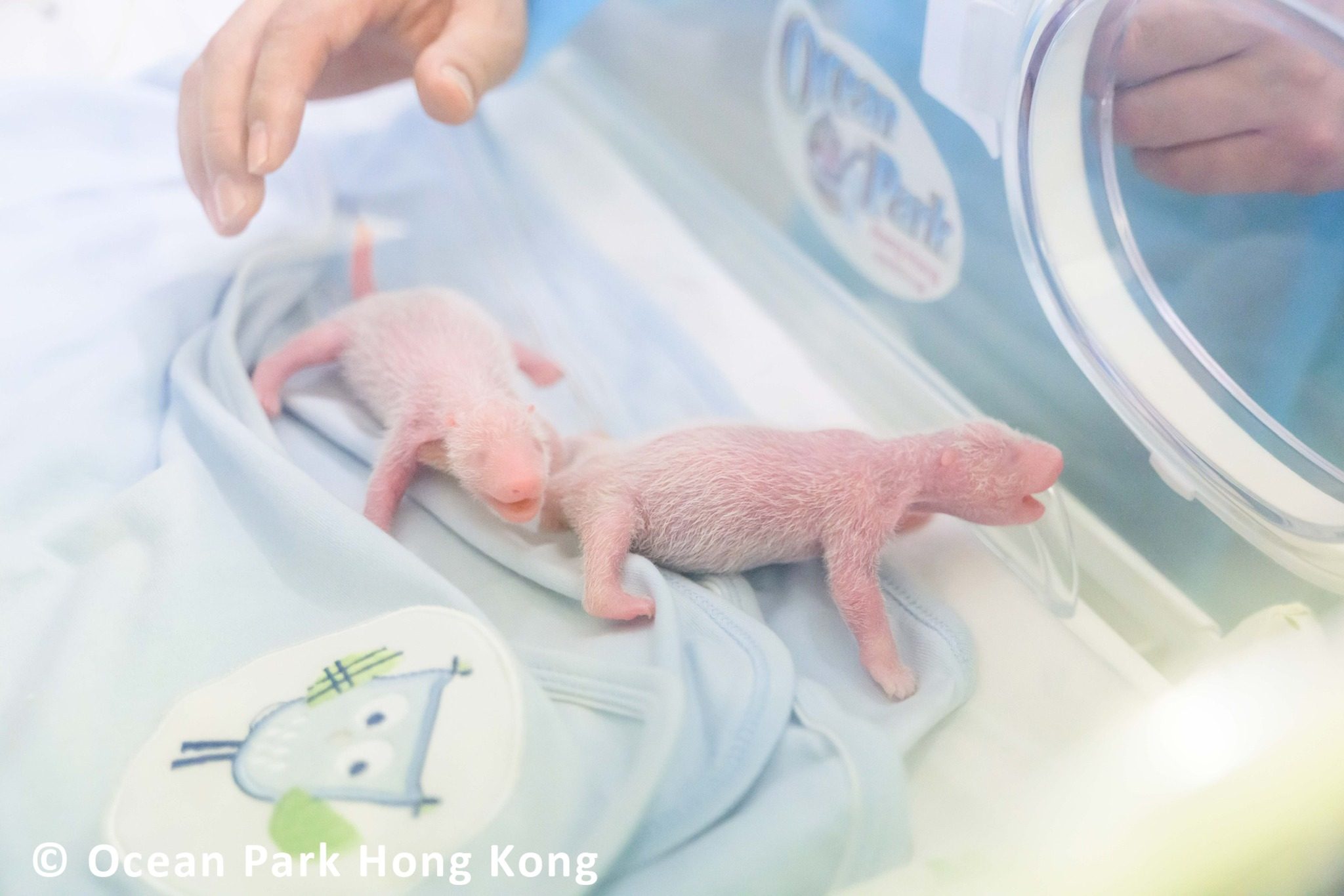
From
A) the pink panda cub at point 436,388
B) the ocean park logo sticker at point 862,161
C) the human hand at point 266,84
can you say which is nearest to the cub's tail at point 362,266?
the pink panda cub at point 436,388

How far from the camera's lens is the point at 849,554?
0.74 meters

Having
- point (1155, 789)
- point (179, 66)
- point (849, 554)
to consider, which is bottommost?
point (179, 66)

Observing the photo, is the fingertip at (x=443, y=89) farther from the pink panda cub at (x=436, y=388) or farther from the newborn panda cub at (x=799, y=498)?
the newborn panda cub at (x=799, y=498)

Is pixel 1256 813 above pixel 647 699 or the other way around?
above

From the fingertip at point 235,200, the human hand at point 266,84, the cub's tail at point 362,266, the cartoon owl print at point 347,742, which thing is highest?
the human hand at point 266,84

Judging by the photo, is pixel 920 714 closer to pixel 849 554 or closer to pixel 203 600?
pixel 849 554

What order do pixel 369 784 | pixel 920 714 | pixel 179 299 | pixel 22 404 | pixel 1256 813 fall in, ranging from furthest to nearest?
pixel 179 299 → pixel 22 404 → pixel 920 714 → pixel 369 784 → pixel 1256 813

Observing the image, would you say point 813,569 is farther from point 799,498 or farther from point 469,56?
point 469,56

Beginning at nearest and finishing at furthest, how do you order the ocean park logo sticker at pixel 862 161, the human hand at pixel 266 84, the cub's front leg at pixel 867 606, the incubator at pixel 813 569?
the incubator at pixel 813 569, the cub's front leg at pixel 867 606, the human hand at pixel 266 84, the ocean park logo sticker at pixel 862 161

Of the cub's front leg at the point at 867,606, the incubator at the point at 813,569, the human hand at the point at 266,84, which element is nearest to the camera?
the incubator at the point at 813,569

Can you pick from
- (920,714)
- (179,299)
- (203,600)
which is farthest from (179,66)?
(920,714)

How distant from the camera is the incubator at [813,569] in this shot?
1.76ft

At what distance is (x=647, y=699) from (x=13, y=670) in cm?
44

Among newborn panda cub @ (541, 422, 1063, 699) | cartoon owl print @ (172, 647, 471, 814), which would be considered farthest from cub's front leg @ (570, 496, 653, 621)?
cartoon owl print @ (172, 647, 471, 814)
